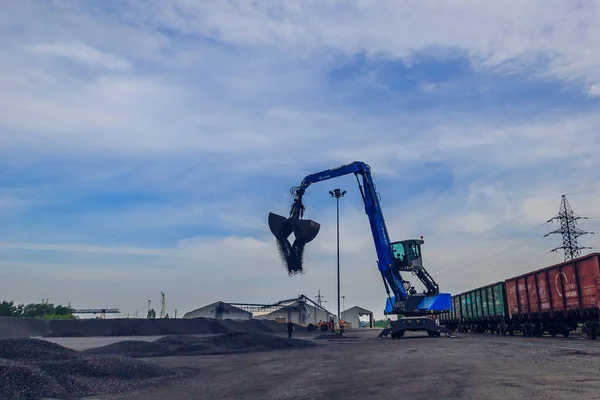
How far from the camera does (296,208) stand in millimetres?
28250

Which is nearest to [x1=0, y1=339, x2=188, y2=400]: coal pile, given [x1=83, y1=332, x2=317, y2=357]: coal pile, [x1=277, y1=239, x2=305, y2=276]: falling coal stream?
[x1=83, y1=332, x2=317, y2=357]: coal pile

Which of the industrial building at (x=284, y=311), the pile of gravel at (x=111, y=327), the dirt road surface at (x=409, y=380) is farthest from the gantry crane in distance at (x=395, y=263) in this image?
the industrial building at (x=284, y=311)

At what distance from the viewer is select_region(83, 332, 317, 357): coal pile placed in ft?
64.4

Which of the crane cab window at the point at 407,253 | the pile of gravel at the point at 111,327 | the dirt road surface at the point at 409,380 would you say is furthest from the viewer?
the pile of gravel at the point at 111,327

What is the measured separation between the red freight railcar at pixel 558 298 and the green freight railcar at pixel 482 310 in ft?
3.38

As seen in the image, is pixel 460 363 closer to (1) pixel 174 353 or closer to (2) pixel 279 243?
(1) pixel 174 353

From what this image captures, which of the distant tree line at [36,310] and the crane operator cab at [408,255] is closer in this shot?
the crane operator cab at [408,255]

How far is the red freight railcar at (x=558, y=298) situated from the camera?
21.4 m

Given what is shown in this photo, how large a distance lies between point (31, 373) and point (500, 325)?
30.2m

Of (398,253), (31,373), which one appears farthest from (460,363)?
(398,253)

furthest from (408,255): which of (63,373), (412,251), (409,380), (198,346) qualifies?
(63,373)

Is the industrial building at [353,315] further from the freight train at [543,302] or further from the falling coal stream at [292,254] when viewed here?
the falling coal stream at [292,254]

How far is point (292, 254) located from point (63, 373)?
51.8 ft

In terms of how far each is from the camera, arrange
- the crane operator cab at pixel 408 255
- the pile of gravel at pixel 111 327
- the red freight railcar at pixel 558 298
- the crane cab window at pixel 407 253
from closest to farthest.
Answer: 1. the red freight railcar at pixel 558 298
2. the crane operator cab at pixel 408 255
3. the crane cab window at pixel 407 253
4. the pile of gravel at pixel 111 327
